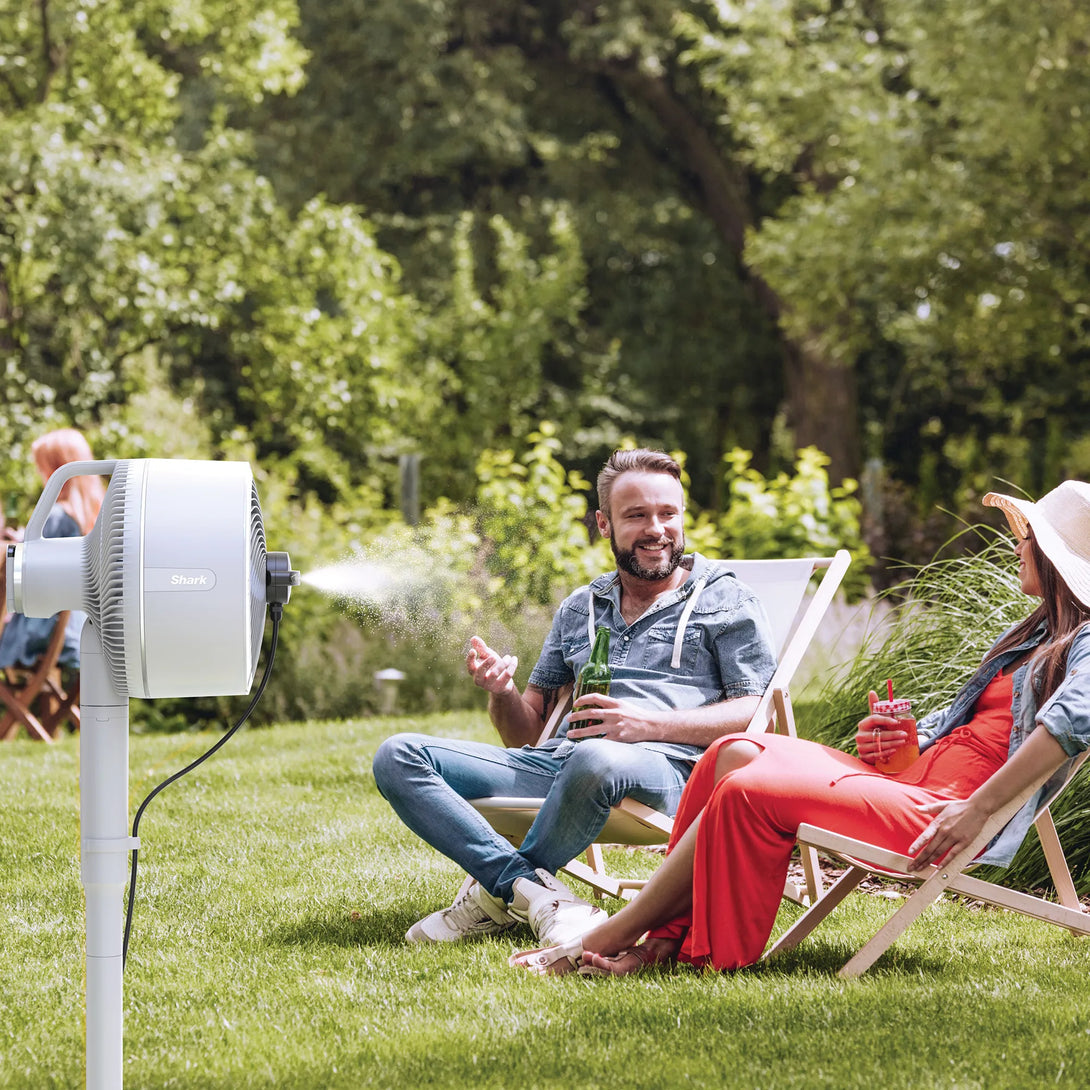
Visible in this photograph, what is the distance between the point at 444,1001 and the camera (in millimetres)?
3068

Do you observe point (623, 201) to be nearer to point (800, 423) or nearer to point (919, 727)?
point (800, 423)

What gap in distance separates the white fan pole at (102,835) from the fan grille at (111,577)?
26mm

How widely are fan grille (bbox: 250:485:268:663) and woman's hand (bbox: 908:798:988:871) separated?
153cm

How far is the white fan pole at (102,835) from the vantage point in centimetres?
221

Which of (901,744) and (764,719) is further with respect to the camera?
(764,719)

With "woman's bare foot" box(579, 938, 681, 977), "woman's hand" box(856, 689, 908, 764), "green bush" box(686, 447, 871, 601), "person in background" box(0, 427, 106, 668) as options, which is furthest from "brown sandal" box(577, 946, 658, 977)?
"green bush" box(686, 447, 871, 601)

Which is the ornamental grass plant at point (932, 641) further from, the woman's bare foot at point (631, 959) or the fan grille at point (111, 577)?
the fan grille at point (111, 577)

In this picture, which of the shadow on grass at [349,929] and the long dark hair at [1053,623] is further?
the shadow on grass at [349,929]

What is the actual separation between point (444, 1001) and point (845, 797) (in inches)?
39.2

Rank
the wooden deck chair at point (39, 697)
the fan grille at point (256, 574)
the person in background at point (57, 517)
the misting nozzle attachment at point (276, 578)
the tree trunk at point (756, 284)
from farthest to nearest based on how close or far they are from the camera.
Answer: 1. the tree trunk at point (756, 284)
2. the wooden deck chair at point (39, 697)
3. the person in background at point (57, 517)
4. the misting nozzle attachment at point (276, 578)
5. the fan grille at point (256, 574)

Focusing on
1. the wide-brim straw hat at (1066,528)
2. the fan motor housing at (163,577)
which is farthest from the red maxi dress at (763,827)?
the fan motor housing at (163,577)

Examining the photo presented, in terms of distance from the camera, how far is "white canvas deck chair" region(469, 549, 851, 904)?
3.58 metres

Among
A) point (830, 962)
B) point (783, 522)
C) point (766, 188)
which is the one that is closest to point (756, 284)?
point (766, 188)

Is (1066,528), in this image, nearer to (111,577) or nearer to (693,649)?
(693,649)
